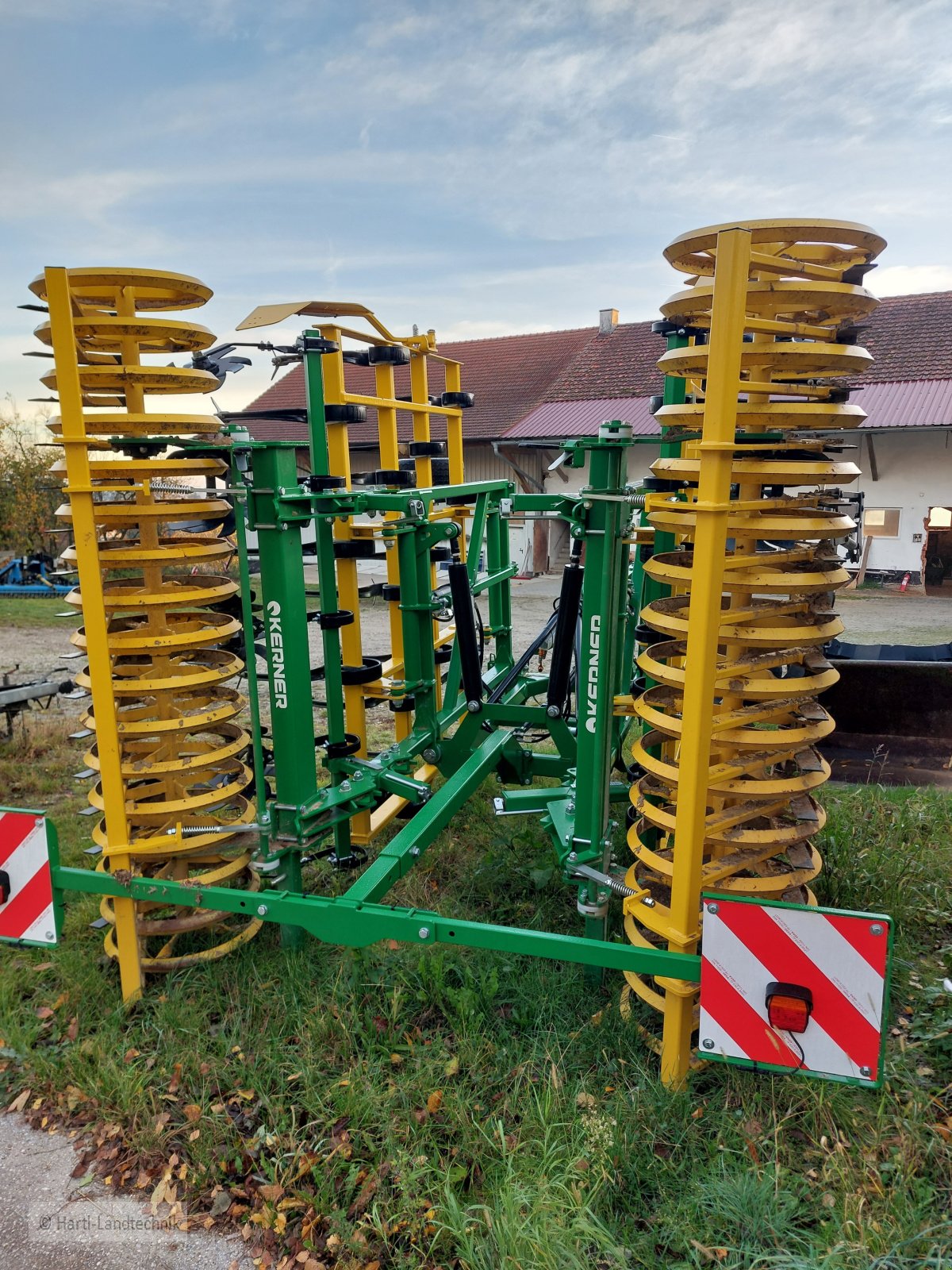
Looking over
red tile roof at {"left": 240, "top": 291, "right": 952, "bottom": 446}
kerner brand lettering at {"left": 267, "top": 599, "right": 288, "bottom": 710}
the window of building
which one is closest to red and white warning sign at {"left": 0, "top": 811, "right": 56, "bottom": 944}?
kerner brand lettering at {"left": 267, "top": 599, "right": 288, "bottom": 710}

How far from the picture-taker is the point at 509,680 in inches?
170

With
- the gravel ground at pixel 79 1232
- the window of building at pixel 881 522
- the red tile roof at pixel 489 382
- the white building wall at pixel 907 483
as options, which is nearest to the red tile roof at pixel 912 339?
the white building wall at pixel 907 483

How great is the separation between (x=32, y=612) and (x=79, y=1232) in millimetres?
15241

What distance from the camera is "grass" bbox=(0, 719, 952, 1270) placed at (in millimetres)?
2268

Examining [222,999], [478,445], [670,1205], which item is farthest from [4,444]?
[670,1205]

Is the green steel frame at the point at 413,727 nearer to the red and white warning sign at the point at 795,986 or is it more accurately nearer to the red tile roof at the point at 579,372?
the red and white warning sign at the point at 795,986

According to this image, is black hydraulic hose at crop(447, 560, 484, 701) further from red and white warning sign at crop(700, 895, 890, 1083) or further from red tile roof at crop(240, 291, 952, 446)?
red tile roof at crop(240, 291, 952, 446)

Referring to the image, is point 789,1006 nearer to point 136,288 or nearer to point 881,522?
point 136,288

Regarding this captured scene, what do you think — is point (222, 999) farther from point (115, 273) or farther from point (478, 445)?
point (478, 445)

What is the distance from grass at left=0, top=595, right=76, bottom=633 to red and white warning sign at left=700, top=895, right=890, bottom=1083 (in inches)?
514

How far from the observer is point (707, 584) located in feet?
7.55

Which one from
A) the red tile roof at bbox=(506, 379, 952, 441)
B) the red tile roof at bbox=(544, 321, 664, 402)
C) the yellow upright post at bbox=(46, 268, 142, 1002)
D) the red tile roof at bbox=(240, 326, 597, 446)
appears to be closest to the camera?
the yellow upright post at bbox=(46, 268, 142, 1002)

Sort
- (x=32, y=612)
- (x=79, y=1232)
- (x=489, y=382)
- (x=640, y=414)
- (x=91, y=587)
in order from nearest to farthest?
1. (x=79, y=1232)
2. (x=91, y=587)
3. (x=32, y=612)
4. (x=640, y=414)
5. (x=489, y=382)

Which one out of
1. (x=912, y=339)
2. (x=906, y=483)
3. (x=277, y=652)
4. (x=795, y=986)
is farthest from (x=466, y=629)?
(x=912, y=339)
